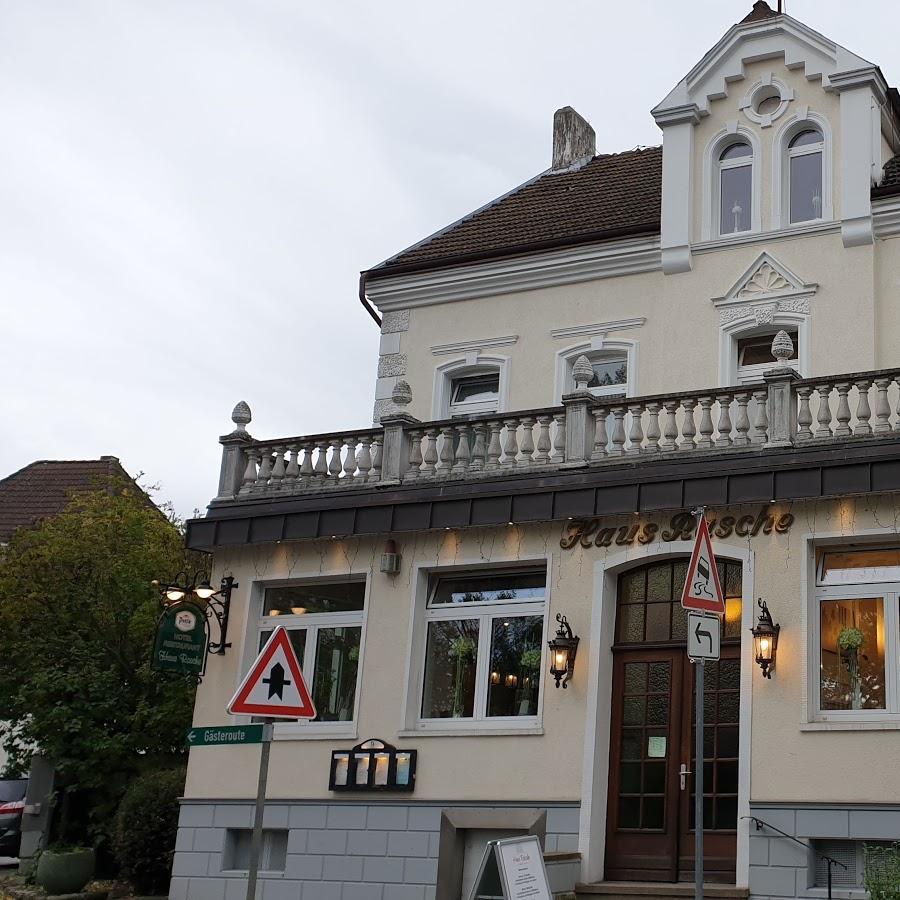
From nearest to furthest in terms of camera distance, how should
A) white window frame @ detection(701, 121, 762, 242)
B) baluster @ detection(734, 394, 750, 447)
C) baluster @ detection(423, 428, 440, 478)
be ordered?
baluster @ detection(734, 394, 750, 447) → baluster @ detection(423, 428, 440, 478) → white window frame @ detection(701, 121, 762, 242)

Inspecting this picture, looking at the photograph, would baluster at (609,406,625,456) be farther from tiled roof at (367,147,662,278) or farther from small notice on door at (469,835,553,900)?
small notice on door at (469,835,553,900)

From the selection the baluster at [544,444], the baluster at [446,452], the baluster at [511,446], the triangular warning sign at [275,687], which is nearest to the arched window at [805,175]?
the baluster at [544,444]

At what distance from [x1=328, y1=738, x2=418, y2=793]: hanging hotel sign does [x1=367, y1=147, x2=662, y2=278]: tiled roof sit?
284 inches

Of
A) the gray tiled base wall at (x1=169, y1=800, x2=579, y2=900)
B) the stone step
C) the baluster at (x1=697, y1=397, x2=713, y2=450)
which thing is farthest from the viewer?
the gray tiled base wall at (x1=169, y1=800, x2=579, y2=900)

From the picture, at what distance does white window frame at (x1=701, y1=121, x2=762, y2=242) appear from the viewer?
18125 mm

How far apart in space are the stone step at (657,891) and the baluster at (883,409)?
5084 millimetres

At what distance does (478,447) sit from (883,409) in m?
5.06

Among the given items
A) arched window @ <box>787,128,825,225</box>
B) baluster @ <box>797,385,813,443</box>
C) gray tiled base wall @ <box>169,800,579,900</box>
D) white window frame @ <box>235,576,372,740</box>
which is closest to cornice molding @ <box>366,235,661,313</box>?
arched window @ <box>787,128,825,225</box>

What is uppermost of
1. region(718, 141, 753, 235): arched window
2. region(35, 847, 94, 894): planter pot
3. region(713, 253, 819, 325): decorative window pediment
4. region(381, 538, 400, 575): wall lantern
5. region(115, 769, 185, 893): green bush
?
region(718, 141, 753, 235): arched window

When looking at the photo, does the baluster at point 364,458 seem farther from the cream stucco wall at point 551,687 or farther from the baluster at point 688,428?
the baluster at point 688,428

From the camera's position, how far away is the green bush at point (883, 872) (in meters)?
11.8

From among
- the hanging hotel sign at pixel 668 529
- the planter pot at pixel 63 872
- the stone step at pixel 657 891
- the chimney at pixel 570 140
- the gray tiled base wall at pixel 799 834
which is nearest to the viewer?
the gray tiled base wall at pixel 799 834

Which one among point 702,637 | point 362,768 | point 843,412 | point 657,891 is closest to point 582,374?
point 843,412

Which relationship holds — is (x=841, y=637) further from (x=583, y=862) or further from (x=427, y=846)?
(x=427, y=846)
